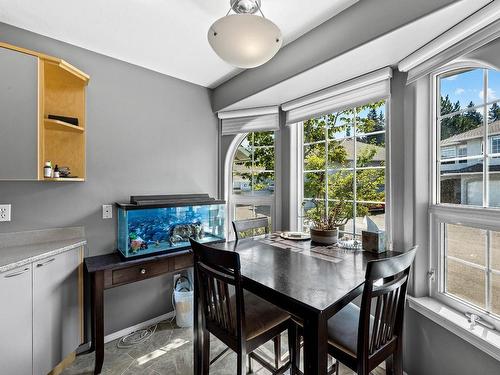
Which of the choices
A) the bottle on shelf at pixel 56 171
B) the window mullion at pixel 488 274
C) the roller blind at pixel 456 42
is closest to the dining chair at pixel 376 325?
the window mullion at pixel 488 274

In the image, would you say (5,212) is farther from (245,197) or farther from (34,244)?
(245,197)

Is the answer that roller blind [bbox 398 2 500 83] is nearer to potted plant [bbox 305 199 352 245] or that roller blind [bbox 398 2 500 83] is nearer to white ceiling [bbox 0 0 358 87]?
white ceiling [bbox 0 0 358 87]

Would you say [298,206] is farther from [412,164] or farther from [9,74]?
[9,74]

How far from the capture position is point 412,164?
66.3 inches

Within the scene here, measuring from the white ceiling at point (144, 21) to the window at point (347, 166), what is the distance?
893mm

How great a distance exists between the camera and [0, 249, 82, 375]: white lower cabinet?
1.35m

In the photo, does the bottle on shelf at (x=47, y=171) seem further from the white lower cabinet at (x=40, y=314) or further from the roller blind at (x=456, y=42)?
the roller blind at (x=456, y=42)

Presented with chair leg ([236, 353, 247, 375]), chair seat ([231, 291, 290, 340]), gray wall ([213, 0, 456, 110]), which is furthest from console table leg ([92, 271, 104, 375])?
gray wall ([213, 0, 456, 110])

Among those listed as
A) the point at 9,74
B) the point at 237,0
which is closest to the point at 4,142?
the point at 9,74

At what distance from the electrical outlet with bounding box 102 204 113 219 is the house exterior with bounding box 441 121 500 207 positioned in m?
2.64

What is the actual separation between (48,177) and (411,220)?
2.59m

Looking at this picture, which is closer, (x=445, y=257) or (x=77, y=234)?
(x=445, y=257)

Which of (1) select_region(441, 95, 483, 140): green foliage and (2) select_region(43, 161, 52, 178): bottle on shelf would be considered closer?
(1) select_region(441, 95, 483, 140): green foliage

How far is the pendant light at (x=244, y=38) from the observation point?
115cm
